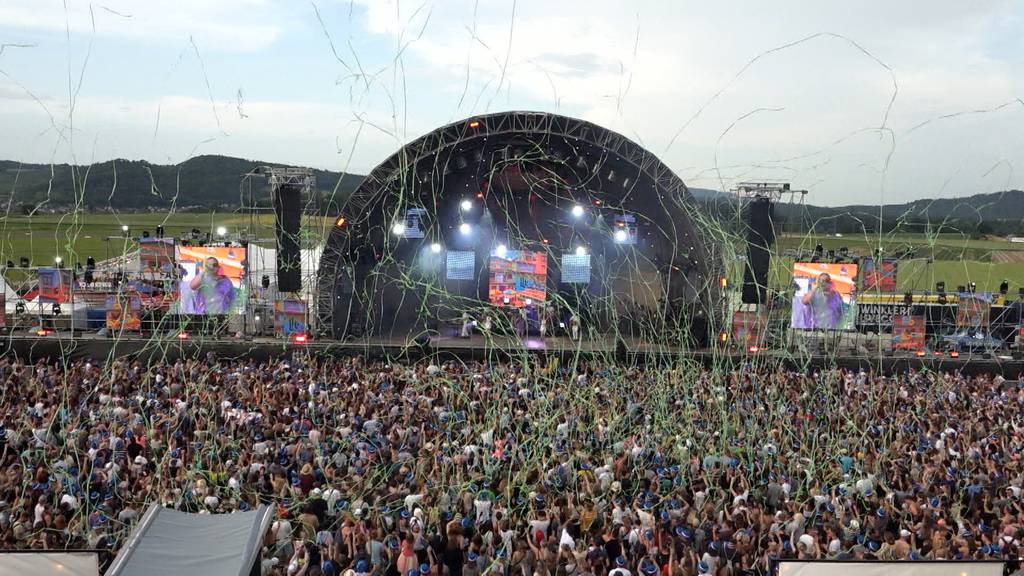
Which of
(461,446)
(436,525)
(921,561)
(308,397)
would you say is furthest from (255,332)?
(921,561)

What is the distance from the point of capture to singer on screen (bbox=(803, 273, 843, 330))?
19938mm

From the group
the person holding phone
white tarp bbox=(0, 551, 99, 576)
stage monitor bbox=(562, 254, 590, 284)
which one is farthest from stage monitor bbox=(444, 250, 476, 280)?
white tarp bbox=(0, 551, 99, 576)

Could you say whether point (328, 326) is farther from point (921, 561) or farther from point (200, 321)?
point (921, 561)

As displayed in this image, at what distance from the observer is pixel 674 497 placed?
8039 millimetres

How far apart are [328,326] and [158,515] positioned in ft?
48.7

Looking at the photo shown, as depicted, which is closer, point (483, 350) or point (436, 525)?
point (436, 525)

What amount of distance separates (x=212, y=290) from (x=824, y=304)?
1502cm

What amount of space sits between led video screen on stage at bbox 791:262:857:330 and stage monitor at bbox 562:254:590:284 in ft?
18.5

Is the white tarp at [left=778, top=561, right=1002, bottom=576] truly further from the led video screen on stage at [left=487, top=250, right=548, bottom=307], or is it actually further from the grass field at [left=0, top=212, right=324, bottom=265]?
the grass field at [left=0, top=212, right=324, bottom=265]

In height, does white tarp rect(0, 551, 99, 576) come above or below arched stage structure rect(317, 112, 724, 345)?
below

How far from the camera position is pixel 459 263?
902 inches

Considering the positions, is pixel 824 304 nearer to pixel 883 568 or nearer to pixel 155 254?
pixel 883 568

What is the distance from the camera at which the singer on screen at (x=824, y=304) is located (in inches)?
785

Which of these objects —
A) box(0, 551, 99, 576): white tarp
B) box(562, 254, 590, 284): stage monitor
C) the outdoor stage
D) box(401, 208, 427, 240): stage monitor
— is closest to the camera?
box(0, 551, 99, 576): white tarp
